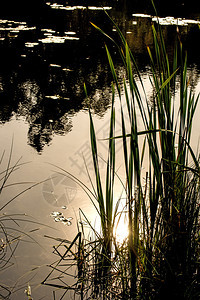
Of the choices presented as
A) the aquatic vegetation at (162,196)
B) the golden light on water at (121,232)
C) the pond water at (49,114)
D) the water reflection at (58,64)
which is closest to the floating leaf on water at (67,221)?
the pond water at (49,114)

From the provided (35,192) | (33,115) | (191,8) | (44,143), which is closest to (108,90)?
(33,115)

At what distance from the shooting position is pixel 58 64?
4.89m

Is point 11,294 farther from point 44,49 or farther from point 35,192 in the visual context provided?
point 44,49

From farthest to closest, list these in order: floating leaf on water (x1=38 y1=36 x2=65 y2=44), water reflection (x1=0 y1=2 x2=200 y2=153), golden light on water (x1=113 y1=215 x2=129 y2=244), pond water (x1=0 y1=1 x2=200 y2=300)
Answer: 1. floating leaf on water (x1=38 y1=36 x2=65 y2=44)
2. water reflection (x1=0 y1=2 x2=200 y2=153)
3. pond water (x1=0 y1=1 x2=200 y2=300)
4. golden light on water (x1=113 y1=215 x2=129 y2=244)

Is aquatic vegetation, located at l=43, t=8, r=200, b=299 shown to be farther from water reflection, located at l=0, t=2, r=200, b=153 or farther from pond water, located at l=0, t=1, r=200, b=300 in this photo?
water reflection, located at l=0, t=2, r=200, b=153

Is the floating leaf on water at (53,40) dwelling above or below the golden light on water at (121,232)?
above

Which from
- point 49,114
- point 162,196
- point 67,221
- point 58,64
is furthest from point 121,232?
point 58,64

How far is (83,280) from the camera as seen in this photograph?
1.58 metres

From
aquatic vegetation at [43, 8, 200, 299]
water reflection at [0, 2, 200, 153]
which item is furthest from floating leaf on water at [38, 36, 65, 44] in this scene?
aquatic vegetation at [43, 8, 200, 299]

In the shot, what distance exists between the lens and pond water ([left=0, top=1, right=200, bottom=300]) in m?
1.86

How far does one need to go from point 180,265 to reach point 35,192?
3.63 feet

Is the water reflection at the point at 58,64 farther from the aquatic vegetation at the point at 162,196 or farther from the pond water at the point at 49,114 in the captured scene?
the aquatic vegetation at the point at 162,196

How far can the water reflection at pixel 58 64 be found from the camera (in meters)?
3.44

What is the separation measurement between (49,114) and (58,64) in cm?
162
